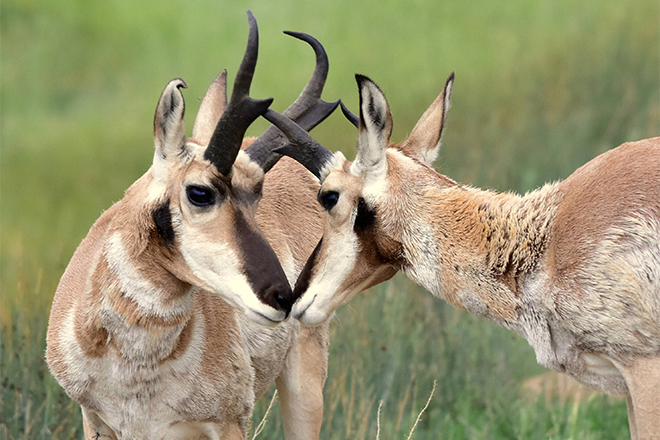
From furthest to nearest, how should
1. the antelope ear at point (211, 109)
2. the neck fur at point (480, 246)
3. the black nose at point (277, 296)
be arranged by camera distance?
the antelope ear at point (211, 109)
the neck fur at point (480, 246)
the black nose at point (277, 296)

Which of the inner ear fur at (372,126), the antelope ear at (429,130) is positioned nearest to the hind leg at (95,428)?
the inner ear fur at (372,126)

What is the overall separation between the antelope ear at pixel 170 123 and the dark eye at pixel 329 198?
826 mm

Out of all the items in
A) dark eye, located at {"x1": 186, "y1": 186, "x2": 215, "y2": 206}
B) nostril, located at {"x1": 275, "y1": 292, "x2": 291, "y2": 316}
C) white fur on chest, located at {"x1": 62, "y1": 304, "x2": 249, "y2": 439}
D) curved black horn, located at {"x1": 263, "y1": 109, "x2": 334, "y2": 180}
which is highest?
curved black horn, located at {"x1": 263, "y1": 109, "x2": 334, "y2": 180}

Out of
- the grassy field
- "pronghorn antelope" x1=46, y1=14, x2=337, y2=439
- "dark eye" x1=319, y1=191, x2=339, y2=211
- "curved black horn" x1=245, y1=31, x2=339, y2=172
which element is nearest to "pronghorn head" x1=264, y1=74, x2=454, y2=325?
"dark eye" x1=319, y1=191, x2=339, y2=211

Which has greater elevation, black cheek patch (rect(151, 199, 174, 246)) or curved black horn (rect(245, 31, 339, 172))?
curved black horn (rect(245, 31, 339, 172))

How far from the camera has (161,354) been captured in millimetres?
4750

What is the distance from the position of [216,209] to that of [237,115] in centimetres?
51

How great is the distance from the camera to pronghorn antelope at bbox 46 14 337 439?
4.48 metres

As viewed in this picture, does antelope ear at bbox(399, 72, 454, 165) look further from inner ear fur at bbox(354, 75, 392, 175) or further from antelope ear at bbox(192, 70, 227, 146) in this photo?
antelope ear at bbox(192, 70, 227, 146)

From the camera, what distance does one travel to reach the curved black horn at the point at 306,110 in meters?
4.96

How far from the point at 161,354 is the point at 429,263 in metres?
1.58

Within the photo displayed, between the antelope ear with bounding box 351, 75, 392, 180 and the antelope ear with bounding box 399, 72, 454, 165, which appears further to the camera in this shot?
the antelope ear with bounding box 399, 72, 454, 165

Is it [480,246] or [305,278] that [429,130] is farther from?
[305,278]

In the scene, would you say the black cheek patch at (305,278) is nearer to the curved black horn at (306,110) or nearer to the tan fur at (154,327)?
the tan fur at (154,327)
